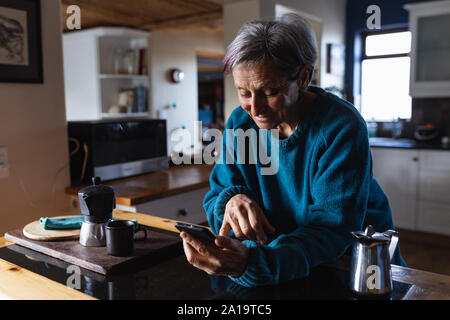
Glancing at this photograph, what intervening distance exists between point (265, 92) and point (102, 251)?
641mm

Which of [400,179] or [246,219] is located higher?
[246,219]

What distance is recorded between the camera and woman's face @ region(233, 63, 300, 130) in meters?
0.92

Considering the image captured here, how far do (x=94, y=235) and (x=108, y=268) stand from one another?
198 mm

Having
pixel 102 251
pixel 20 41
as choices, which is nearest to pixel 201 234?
pixel 102 251

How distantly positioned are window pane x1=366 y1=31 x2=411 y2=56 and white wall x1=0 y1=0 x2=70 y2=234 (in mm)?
3797

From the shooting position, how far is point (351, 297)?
2.88ft

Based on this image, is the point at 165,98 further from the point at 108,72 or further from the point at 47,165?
the point at 47,165

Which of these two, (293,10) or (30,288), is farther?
(293,10)

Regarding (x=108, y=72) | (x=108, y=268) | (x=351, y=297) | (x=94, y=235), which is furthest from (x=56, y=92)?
(x=108, y=72)

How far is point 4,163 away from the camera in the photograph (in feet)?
6.34

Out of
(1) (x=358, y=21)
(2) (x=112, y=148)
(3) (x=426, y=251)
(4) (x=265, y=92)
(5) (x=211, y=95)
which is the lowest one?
(3) (x=426, y=251)

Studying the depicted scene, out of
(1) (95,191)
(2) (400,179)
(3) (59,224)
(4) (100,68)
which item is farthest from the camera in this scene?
(4) (100,68)

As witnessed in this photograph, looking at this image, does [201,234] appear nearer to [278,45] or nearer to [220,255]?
[220,255]

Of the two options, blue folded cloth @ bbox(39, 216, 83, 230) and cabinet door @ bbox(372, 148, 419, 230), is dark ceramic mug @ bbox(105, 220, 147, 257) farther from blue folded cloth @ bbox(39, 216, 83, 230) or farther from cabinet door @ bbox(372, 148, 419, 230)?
cabinet door @ bbox(372, 148, 419, 230)
